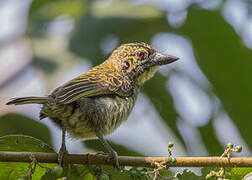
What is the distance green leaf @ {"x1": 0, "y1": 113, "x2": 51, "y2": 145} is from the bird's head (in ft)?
2.93

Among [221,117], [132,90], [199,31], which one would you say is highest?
[199,31]

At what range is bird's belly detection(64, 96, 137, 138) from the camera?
325 cm

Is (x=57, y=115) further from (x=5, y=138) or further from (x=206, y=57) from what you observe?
(x=206, y=57)

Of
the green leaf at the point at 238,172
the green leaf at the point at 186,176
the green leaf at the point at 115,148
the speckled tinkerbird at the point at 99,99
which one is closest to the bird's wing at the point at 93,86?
the speckled tinkerbird at the point at 99,99

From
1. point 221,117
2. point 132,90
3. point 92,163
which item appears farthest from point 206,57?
point 92,163

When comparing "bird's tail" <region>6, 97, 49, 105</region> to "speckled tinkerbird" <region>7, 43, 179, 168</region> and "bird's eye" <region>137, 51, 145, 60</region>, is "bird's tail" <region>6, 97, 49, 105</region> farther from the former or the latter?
"bird's eye" <region>137, 51, 145, 60</region>

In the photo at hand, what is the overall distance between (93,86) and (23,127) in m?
0.86

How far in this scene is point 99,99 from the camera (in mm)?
3404

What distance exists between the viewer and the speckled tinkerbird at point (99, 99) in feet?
10.1

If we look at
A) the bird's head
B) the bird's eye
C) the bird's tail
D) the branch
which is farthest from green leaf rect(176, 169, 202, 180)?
the bird's eye

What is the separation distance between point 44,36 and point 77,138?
1.45 meters

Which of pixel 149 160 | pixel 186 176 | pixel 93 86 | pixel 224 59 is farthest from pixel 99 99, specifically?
pixel 224 59

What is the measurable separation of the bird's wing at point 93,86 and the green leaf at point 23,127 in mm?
604

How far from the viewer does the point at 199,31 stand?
4.49 m
